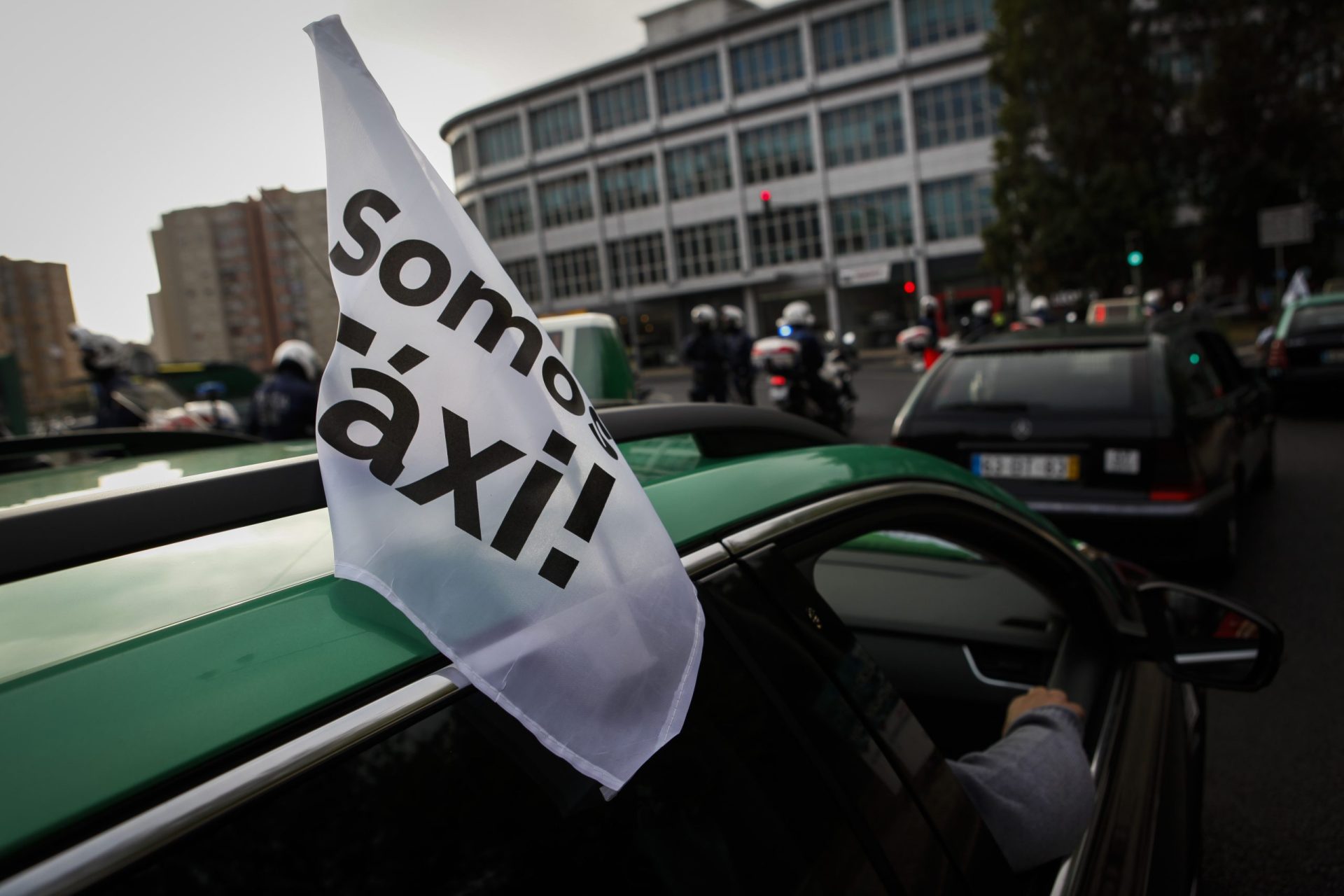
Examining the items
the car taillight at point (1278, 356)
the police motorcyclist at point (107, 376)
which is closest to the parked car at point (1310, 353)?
the car taillight at point (1278, 356)

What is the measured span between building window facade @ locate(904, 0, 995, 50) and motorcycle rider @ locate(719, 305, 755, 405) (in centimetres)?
3993

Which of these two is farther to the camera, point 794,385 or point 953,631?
point 794,385

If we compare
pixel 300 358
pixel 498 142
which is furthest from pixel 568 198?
pixel 300 358

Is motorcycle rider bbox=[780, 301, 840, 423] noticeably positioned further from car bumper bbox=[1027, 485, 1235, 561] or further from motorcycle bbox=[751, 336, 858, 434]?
car bumper bbox=[1027, 485, 1235, 561]

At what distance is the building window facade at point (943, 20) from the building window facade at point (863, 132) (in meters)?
3.08

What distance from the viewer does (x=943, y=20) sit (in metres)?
45.2

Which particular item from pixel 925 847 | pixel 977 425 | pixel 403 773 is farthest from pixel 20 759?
pixel 977 425

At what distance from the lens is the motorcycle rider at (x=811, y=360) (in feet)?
34.9

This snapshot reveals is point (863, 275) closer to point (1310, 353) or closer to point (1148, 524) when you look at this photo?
point (1310, 353)

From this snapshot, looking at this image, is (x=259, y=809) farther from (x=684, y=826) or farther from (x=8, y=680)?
(x=684, y=826)

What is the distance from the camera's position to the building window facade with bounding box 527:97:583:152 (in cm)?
5650

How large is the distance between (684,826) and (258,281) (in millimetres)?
15340

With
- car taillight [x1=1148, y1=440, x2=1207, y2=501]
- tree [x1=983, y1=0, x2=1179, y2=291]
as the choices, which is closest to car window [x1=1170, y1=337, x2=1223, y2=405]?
car taillight [x1=1148, y1=440, x2=1207, y2=501]

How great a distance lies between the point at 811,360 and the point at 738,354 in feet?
4.60
